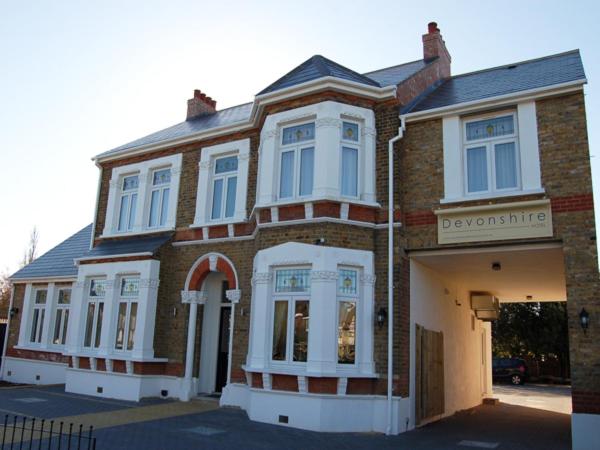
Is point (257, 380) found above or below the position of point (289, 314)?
below

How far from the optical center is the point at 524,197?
417 inches

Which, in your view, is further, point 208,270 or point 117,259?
point 117,259

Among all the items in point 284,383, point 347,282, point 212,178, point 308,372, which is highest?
point 212,178

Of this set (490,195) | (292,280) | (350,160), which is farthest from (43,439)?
(490,195)

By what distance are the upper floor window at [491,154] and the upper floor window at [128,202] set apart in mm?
10186

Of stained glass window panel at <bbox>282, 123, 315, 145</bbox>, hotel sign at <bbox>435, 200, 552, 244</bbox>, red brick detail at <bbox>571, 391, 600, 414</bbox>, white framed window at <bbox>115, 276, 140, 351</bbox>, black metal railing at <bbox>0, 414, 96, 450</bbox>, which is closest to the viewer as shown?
black metal railing at <bbox>0, 414, 96, 450</bbox>

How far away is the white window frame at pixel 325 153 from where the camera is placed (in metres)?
11.7

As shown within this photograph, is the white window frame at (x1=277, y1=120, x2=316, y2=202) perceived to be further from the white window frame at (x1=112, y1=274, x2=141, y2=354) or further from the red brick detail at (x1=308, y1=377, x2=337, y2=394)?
the white window frame at (x1=112, y1=274, x2=141, y2=354)

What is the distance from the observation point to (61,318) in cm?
1848

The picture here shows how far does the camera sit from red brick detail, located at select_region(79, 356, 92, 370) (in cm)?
1506

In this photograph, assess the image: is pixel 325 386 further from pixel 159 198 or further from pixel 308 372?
pixel 159 198

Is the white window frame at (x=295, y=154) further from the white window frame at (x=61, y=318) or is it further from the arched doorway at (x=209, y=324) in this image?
the white window frame at (x=61, y=318)

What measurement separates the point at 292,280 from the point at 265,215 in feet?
5.64

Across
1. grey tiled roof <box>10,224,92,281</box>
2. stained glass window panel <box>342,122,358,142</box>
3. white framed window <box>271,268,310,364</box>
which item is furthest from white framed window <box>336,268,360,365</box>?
grey tiled roof <box>10,224,92,281</box>
